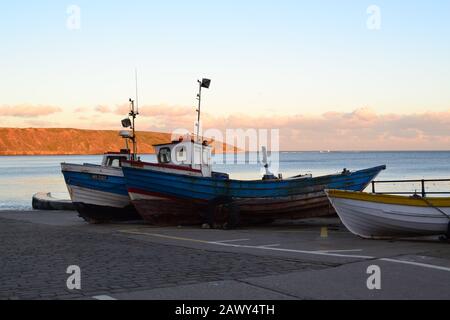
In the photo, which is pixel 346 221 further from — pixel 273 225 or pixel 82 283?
pixel 82 283

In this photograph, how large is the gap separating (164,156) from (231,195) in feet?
13.4

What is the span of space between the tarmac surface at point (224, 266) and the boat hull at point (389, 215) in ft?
1.14

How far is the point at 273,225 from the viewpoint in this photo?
20.1 meters

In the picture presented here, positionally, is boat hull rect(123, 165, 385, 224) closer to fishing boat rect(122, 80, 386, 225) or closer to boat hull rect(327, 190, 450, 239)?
fishing boat rect(122, 80, 386, 225)

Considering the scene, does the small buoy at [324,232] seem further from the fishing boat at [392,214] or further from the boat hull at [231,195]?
the boat hull at [231,195]

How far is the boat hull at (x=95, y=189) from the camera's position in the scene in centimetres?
2136

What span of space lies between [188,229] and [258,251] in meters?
6.48

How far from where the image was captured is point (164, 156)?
73.5ft
